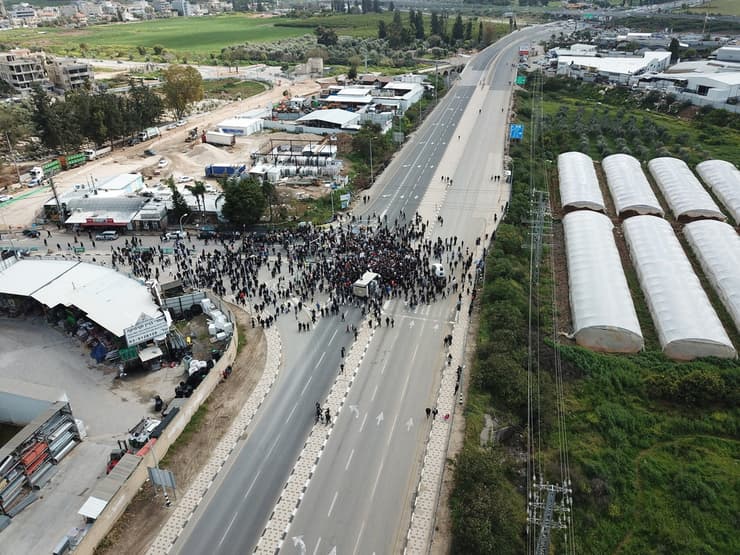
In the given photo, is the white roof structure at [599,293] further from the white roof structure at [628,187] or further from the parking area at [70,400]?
the parking area at [70,400]

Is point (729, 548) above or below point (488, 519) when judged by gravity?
below

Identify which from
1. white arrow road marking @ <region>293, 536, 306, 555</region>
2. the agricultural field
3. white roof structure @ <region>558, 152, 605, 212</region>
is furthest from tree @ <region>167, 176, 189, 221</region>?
white arrow road marking @ <region>293, 536, 306, 555</region>

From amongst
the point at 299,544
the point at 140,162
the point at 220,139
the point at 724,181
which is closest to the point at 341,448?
the point at 299,544

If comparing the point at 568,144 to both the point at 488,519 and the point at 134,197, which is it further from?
the point at 488,519

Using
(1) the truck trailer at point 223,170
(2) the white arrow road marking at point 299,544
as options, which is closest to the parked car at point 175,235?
(1) the truck trailer at point 223,170

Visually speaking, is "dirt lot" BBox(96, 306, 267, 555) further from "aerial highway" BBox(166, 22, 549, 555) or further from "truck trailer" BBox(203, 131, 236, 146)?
"truck trailer" BBox(203, 131, 236, 146)

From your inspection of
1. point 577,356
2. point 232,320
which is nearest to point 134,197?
point 232,320
